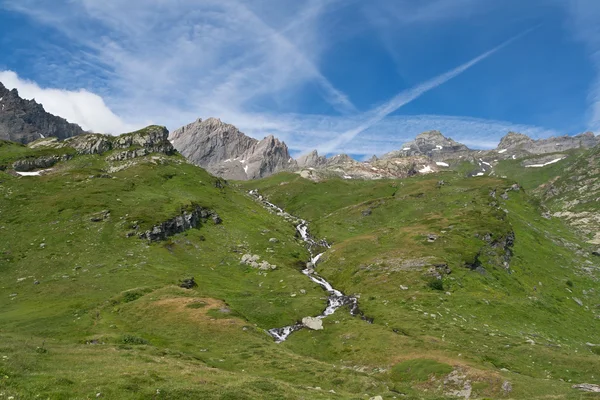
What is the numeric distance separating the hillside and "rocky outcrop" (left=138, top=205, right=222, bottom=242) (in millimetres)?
545

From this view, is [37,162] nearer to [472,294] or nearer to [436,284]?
[436,284]

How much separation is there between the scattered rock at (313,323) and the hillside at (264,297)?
168 cm

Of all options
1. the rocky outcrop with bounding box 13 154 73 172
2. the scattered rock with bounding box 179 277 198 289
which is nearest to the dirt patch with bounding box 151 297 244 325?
the scattered rock with bounding box 179 277 198 289

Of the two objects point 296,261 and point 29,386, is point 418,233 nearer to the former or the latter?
point 296,261

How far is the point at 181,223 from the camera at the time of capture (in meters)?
129

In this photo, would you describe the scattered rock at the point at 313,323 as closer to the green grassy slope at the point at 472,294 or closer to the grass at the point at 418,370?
the green grassy slope at the point at 472,294

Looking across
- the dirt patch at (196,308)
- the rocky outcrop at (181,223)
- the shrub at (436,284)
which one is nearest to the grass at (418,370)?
the dirt patch at (196,308)

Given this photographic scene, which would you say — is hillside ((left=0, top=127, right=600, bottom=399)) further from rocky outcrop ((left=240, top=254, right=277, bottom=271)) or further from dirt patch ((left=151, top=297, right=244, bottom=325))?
rocky outcrop ((left=240, top=254, right=277, bottom=271))

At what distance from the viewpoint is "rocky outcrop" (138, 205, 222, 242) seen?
383 ft

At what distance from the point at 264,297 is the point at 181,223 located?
51.6 metres

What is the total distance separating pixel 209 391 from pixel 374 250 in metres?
101

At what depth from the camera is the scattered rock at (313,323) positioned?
248 ft

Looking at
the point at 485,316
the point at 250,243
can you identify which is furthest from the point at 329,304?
the point at 250,243

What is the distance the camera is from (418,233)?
129 m
